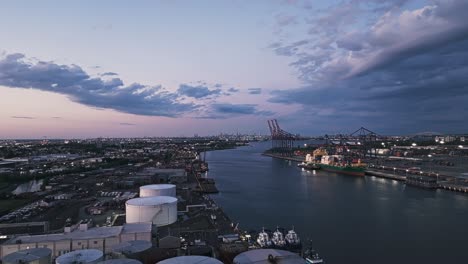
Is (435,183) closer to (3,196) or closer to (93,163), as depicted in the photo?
(3,196)

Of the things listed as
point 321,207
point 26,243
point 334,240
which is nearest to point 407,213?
point 321,207

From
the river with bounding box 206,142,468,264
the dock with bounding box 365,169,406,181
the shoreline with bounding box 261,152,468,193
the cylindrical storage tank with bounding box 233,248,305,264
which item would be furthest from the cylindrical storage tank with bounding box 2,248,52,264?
the dock with bounding box 365,169,406,181

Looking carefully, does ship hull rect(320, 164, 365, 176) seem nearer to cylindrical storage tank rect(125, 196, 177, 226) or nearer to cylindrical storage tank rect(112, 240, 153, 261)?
cylindrical storage tank rect(125, 196, 177, 226)

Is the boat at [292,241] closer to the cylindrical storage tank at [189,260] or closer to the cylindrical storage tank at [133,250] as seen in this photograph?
the cylindrical storage tank at [189,260]

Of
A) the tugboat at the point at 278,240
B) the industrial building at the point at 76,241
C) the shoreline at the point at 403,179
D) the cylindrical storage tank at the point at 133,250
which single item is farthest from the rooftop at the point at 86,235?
the shoreline at the point at 403,179

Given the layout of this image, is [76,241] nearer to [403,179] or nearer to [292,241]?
[292,241]

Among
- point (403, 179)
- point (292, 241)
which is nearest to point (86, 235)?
point (292, 241)

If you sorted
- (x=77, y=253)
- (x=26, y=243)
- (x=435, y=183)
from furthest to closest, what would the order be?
1. (x=435, y=183)
2. (x=26, y=243)
3. (x=77, y=253)
